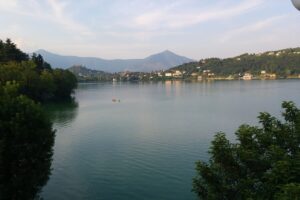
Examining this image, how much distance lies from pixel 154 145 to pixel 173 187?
617 inches

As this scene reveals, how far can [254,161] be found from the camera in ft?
47.8

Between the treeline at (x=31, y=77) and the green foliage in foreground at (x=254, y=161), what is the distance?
A: 207ft

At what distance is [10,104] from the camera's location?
2420 cm

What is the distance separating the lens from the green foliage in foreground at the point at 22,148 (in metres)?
22.6

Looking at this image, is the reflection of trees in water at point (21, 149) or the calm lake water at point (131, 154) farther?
the calm lake water at point (131, 154)

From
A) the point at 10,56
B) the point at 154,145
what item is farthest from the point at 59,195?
the point at 10,56

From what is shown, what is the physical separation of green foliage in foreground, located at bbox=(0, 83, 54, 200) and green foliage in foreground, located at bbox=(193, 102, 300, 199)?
1146 cm

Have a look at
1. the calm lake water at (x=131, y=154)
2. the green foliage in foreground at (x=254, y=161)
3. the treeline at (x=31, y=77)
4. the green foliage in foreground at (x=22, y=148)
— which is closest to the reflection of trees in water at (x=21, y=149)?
the green foliage in foreground at (x=22, y=148)

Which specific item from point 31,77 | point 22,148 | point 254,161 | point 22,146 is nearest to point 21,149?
point 22,148

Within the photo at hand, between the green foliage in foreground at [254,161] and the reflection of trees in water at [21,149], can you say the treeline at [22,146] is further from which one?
the green foliage in foreground at [254,161]

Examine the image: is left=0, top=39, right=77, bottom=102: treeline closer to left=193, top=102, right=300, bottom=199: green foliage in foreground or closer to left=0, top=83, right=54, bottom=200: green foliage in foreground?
left=0, top=83, right=54, bottom=200: green foliage in foreground

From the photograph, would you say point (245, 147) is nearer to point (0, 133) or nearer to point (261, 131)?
point (261, 131)

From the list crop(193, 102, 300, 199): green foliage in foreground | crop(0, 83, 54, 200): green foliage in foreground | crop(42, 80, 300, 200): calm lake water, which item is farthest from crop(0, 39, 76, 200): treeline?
crop(193, 102, 300, 199): green foliage in foreground

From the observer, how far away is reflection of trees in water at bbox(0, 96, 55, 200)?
2259 cm
